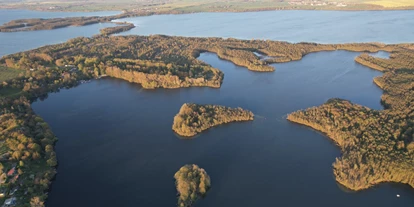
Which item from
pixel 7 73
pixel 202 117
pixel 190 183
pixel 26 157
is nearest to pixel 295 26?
pixel 202 117

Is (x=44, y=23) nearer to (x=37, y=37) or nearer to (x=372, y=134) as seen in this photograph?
(x=37, y=37)

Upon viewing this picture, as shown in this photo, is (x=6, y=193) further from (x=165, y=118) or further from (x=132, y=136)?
(x=165, y=118)

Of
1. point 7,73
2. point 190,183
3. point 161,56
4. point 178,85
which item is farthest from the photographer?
point 161,56

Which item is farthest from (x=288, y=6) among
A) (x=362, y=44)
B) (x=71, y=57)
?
(x=71, y=57)

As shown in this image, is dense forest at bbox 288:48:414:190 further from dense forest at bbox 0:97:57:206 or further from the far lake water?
dense forest at bbox 0:97:57:206

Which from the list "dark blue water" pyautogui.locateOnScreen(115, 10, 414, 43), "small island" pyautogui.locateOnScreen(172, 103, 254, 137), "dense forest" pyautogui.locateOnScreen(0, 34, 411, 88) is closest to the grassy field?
"dense forest" pyautogui.locateOnScreen(0, 34, 411, 88)

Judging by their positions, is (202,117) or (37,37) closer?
(202,117)

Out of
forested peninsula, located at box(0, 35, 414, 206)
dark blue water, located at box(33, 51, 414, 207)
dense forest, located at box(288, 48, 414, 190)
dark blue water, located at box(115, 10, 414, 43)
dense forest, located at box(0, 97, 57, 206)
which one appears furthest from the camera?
dark blue water, located at box(115, 10, 414, 43)
